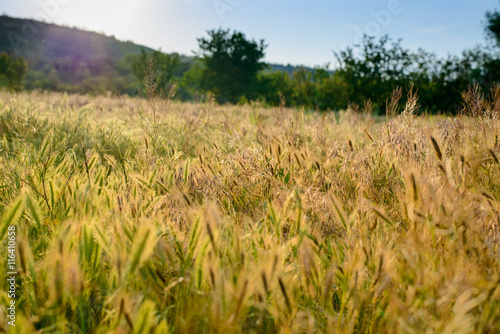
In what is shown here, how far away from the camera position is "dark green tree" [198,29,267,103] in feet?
66.0

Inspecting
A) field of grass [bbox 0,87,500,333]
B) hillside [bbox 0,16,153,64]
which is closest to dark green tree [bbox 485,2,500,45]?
field of grass [bbox 0,87,500,333]

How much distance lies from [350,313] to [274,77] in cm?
2437

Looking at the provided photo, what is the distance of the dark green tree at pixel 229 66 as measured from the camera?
792 inches

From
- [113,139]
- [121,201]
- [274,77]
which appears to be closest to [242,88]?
[274,77]

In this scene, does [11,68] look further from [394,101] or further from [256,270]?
[256,270]

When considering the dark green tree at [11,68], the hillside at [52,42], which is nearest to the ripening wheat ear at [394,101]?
the dark green tree at [11,68]

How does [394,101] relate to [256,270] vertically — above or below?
above

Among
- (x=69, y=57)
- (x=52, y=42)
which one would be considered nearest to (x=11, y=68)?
(x=69, y=57)

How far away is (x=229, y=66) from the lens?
800 inches

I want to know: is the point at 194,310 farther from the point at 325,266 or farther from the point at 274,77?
the point at 274,77

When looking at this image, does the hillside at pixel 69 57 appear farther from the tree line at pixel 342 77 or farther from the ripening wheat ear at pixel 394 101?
the ripening wheat ear at pixel 394 101

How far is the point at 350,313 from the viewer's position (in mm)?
817

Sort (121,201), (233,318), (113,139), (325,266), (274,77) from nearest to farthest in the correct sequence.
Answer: (233,318) < (325,266) < (121,201) < (113,139) < (274,77)

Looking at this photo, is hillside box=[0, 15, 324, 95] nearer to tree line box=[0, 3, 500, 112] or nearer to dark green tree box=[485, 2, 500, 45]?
tree line box=[0, 3, 500, 112]
